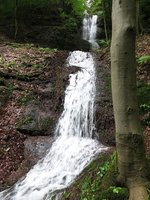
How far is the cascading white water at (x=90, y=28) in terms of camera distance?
22.6m

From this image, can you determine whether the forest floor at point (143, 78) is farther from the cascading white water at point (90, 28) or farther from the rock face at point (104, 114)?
the cascading white water at point (90, 28)

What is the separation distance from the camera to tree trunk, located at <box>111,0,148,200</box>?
173 inches

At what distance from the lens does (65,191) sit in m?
6.22

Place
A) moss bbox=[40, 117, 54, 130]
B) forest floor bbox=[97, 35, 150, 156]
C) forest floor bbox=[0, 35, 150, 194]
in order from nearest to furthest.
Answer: forest floor bbox=[0, 35, 150, 194] → forest floor bbox=[97, 35, 150, 156] → moss bbox=[40, 117, 54, 130]

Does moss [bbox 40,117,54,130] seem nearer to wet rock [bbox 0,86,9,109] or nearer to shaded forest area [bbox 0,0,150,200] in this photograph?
shaded forest area [bbox 0,0,150,200]

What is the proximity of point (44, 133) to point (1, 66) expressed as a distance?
12.8 feet

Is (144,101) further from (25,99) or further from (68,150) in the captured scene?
(25,99)

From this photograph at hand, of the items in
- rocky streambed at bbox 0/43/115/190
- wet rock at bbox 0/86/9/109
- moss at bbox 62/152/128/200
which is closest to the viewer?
moss at bbox 62/152/128/200

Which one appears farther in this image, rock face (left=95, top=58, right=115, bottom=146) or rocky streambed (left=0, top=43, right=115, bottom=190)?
rock face (left=95, top=58, right=115, bottom=146)

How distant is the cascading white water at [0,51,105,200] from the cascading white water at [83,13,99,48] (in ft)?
33.7

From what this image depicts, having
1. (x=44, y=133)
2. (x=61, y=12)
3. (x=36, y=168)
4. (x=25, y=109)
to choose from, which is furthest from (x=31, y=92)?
(x=61, y=12)

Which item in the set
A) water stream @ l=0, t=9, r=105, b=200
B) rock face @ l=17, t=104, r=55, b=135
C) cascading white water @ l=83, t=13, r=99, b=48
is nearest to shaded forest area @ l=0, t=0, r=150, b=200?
rock face @ l=17, t=104, r=55, b=135

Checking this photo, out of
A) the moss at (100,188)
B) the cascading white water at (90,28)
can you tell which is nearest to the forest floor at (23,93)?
the moss at (100,188)

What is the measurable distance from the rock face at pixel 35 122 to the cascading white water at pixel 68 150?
0.95 feet
